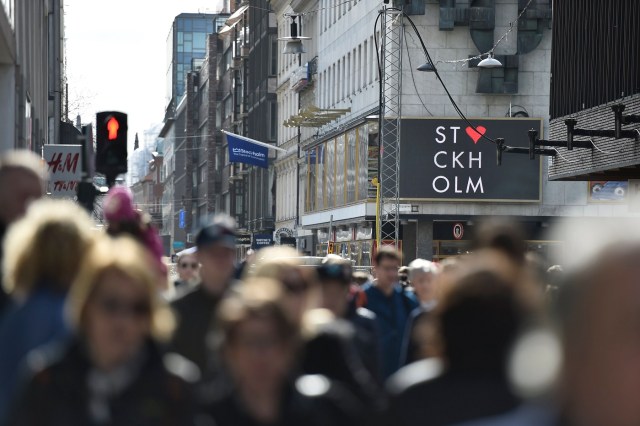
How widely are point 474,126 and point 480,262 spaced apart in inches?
2115

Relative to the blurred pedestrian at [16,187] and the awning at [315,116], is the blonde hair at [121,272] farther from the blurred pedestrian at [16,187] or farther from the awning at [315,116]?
the awning at [315,116]

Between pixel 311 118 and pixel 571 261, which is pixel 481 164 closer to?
pixel 311 118

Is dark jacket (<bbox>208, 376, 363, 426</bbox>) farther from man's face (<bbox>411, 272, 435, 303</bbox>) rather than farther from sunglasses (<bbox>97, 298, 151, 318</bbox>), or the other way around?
man's face (<bbox>411, 272, 435, 303</bbox>)

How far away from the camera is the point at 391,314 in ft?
38.7

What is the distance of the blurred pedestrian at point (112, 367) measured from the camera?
4258 millimetres

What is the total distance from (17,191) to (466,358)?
336 centimetres

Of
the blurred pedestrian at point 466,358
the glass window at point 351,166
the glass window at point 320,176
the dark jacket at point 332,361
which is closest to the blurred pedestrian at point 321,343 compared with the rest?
the dark jacket at point 332,361

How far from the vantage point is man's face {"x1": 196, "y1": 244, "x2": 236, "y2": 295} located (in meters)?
7.50

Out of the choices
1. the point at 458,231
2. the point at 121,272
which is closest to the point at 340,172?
the point at 458,231

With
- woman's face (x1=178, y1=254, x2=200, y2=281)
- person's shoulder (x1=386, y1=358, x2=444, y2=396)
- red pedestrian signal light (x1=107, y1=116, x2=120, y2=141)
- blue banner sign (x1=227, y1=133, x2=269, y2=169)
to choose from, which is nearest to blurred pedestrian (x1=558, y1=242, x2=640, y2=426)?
person's shoulder (x1=386, y1=358, x2=444, y2=396)

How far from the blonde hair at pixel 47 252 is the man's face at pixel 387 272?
6.45 metres

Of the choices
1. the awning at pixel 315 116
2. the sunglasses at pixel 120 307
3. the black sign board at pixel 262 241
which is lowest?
the black sign board at pixel 262 241

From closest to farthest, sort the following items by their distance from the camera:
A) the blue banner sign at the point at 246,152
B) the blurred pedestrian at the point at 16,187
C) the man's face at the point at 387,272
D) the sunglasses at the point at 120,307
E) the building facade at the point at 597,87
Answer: the sunglasses at the point at 120,307
the blurred pedestrian at the point at 16,187
the man's face at the point at 387,272
the building facade at the point at 597,87
the blue banner sign at the point at 246,152

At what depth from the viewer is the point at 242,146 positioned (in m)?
68.4
